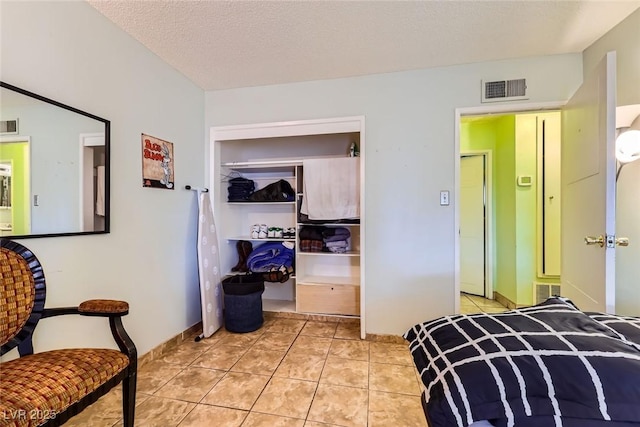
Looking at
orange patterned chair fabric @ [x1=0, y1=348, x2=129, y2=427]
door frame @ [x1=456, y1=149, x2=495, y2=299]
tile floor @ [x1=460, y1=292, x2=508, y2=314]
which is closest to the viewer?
orange patterned chair fabric @ [x1=0, y1=348, x2=129, y2=427]

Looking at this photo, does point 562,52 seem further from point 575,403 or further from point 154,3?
point 154,3

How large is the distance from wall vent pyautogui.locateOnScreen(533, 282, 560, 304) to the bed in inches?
98.4

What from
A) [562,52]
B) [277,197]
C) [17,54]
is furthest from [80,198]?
[562,52]

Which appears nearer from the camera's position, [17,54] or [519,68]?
[17,54]

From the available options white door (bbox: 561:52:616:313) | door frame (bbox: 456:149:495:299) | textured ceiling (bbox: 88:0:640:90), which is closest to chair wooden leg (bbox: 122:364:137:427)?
textured ceiling (bbox: 88:0:640:90)

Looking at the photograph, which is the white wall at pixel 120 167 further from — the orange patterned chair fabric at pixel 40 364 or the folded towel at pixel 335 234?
the folded towel at pixel 335 234

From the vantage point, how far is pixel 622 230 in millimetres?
1718

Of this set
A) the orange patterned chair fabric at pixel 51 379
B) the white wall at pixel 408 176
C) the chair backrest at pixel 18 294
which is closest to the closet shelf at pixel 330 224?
the white wall at pixel 408 176

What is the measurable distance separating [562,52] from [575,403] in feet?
8.18

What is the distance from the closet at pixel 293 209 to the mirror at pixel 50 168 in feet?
3.65

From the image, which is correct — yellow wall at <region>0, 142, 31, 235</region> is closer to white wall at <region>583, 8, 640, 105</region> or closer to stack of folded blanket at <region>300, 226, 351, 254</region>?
stack of folded blanket at <region>300, 226, 351, 254</region>

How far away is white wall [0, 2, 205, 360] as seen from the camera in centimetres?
139

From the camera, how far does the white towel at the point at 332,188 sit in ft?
8.55

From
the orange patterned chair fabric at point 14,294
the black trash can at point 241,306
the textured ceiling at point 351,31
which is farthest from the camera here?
the black trash can at point 241,306
